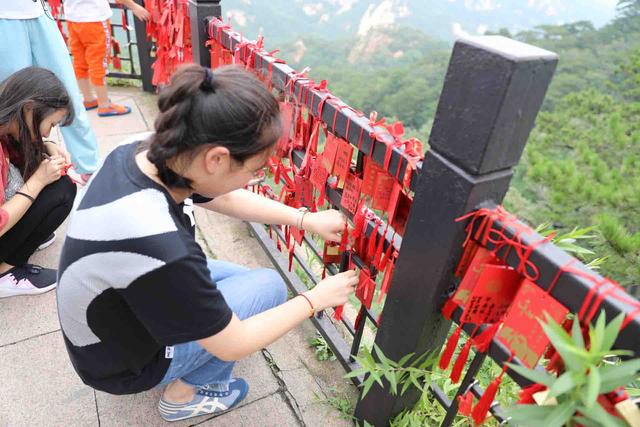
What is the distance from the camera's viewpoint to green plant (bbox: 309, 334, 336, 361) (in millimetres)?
2130

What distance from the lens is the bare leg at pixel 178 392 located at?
1.72 m

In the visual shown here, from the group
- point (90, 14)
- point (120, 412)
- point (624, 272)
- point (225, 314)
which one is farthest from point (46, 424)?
point (624, 272)

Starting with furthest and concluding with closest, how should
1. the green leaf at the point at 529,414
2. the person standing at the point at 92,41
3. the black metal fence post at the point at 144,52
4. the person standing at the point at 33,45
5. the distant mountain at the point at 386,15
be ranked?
1. the distant mountain at the point at 386,15
2. the black metal fence post at the point at 144,52
3. the person standing at the point at 92,41
4. the person standing at the point at 33,45
5. the green leaf at the point at 529,414

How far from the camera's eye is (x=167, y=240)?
115 cm

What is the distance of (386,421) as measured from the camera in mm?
1675

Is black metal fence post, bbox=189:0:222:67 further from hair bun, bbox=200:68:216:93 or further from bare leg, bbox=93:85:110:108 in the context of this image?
hair bun, bbox=200:68:216:93

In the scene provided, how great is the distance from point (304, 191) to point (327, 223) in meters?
0.39

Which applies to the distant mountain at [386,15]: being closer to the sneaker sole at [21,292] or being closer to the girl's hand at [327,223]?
the sneaker sole at [21,292]

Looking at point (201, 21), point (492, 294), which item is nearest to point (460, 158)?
point (492, 294)

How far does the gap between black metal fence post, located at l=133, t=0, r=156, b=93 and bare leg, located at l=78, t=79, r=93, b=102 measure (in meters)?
0.62

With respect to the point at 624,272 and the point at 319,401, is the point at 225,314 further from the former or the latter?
the point at 624,272

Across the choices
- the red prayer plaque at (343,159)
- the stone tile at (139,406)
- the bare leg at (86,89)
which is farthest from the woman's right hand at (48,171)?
the bare leg at (86,89)

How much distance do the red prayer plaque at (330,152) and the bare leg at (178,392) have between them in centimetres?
95

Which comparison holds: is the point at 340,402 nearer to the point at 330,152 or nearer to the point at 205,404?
the point at 205,404
